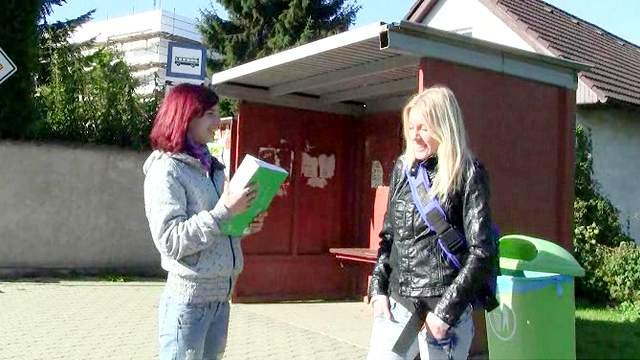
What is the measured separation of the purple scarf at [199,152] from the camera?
132 inches

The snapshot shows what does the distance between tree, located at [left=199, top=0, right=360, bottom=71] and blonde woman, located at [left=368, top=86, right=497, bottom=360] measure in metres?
22.5

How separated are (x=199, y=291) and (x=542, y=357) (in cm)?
194

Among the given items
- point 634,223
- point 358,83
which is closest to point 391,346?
point 358,83

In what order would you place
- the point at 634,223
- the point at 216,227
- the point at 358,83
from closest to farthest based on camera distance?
the point at 216,227 → the point at 358,83 → the point at 634,223

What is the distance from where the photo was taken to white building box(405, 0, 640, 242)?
13.0 m

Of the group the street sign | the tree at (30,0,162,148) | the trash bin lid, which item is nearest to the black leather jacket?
the trash bin lid

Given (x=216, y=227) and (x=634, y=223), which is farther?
(x=634, y=223)

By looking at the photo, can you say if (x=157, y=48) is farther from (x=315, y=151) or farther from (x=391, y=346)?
(x=391, y=346)

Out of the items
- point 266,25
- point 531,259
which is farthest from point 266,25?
point 531,259

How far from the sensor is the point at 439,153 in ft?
10.5

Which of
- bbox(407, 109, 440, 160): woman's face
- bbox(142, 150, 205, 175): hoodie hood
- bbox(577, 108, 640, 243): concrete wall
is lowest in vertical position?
bbox(142, 150, 205, 175): hoodie hood

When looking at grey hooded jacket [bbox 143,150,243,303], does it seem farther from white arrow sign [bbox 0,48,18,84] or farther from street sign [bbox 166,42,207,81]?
white arrow sign [bbox 0,48,18,84]

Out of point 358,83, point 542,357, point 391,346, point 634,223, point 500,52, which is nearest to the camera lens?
point 391,346

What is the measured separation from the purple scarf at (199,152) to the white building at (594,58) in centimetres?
989
